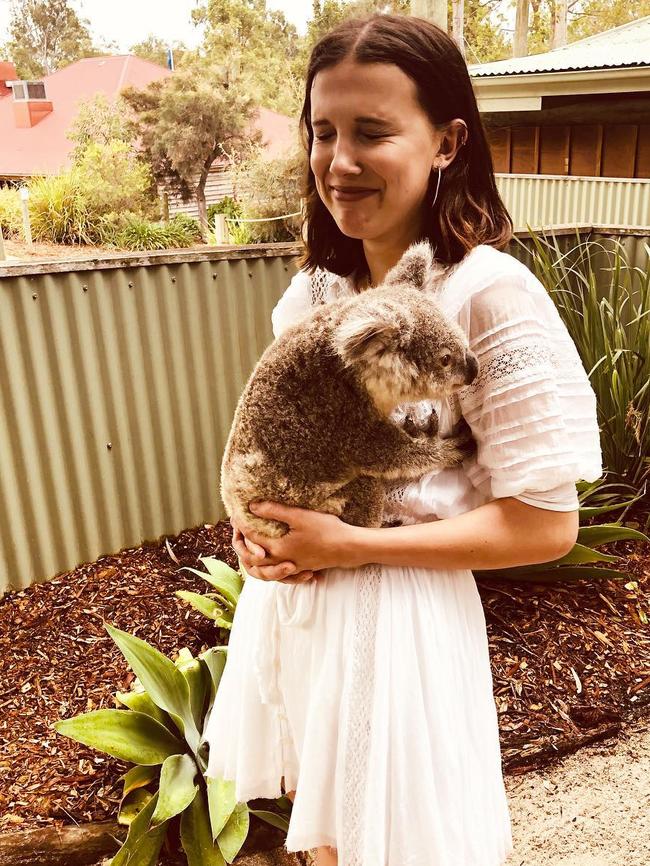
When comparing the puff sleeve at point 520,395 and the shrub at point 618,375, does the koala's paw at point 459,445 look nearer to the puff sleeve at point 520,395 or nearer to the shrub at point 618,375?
the puff sleeve at point 520,395

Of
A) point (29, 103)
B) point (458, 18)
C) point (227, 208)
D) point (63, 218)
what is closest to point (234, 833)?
point (63, 218)

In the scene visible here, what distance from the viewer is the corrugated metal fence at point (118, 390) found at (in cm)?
316

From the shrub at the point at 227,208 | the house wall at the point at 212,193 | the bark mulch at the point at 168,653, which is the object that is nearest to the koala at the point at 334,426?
the bark mulch at the point at 168,653

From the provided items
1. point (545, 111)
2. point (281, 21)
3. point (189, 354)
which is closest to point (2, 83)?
point (281, 21)

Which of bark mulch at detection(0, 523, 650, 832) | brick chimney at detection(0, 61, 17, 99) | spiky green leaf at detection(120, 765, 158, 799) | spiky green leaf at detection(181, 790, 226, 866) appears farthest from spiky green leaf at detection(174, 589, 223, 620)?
brick chimney at detection(0, 61, 17, 99)

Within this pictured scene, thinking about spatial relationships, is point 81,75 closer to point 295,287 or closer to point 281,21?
point 281,21

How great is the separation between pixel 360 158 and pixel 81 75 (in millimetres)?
28825

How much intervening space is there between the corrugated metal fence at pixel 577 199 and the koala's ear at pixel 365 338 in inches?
305

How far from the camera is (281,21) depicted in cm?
3916

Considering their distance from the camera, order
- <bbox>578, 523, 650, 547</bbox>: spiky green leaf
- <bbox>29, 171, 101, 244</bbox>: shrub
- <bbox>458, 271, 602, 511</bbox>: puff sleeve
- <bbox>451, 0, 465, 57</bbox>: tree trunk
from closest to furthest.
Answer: <bbox>458, 271, 602, 511</bbox>: puff sleeve, <bbox>578, 523, 650, 547</bbox>: spiky green leaf, <bbox>29, 171, 101, 244</bbox>: shrub, <bbox>451, 0, 465, 57</bbox>: tree trunk

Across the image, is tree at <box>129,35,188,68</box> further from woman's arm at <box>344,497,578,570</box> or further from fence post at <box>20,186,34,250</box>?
woman's arm at <box>344,497,578,570</box>

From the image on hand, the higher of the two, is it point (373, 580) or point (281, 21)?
point (281, 21)

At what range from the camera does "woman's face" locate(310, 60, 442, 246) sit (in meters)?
1.17

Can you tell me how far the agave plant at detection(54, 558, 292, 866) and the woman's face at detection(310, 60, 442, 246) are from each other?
153 centimetres
